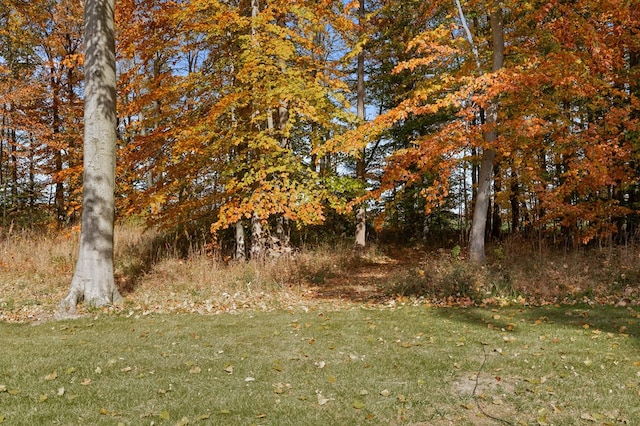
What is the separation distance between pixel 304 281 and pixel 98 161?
5144 millimetres

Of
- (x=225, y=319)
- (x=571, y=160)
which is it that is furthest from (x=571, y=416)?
(x=571, y=160)

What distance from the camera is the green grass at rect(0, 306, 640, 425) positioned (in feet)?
12.3

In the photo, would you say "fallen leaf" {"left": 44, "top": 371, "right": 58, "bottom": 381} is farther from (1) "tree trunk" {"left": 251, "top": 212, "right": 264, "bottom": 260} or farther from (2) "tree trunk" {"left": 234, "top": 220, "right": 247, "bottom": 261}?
(2) "tree trunk" {"left": 234, "top": 220, "right": 247, "bottom": 261}

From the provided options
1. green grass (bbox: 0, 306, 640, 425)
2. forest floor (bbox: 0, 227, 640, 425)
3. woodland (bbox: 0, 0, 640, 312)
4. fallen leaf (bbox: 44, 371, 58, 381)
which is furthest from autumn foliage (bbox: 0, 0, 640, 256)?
fallen leaf (bbox: 44, 371, 58, 381)

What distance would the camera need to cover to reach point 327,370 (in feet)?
15.8

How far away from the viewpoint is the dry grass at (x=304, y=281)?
27.5 ft

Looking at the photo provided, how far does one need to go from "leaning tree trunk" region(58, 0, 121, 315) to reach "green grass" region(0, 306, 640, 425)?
45.4 inches

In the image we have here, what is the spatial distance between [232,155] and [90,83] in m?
4.81

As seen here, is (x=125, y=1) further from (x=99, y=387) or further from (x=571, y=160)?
(x=571, y=160)

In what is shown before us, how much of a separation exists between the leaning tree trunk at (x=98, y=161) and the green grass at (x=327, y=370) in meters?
1.15

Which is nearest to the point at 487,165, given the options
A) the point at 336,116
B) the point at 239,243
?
the point at 336,116

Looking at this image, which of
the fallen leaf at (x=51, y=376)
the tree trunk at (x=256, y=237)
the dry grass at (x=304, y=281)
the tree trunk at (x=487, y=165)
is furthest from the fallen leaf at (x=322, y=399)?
the tree trunk at (x=256, y=237)

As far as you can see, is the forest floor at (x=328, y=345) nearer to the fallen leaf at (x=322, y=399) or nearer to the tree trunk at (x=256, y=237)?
the fallen leaf at (x=322, y=399)

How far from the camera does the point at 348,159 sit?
1827 cm
